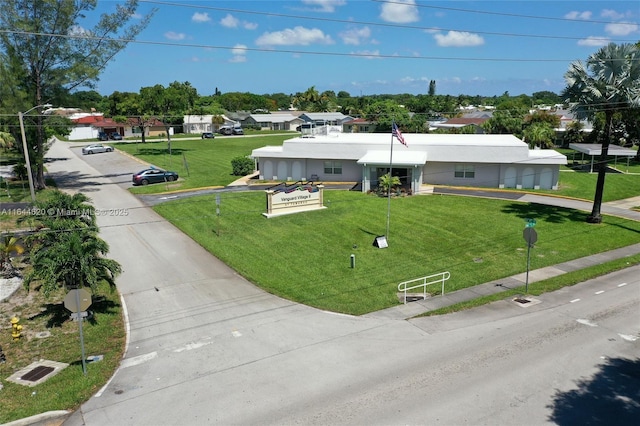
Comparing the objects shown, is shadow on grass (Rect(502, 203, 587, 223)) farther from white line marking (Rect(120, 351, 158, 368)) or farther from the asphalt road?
white line marking (Rect(120, 351, 158, 368))

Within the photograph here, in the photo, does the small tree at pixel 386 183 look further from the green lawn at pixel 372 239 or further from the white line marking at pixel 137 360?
the white line marking at pixel 137 360

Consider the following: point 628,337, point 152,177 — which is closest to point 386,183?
point 152,177

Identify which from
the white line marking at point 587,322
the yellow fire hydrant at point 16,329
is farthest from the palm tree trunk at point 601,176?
the yellow fire hydrant at point 16,329

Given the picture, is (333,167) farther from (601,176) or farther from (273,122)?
(273,122)

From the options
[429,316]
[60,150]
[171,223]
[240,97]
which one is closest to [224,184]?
[171,223]

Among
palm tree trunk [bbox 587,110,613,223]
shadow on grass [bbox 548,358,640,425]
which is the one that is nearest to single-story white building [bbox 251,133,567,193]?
palm tree trunk [bbox 587,110,613,223]

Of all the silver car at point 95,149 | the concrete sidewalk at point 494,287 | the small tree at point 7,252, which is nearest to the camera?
the concrete sidewalk at point 494,287

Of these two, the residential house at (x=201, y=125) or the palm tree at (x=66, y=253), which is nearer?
the palm tree at (x=66, y=253)
